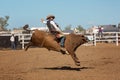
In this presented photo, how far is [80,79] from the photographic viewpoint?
9.03 metres

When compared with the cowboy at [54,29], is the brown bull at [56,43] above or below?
below

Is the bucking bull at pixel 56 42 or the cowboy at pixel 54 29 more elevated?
the cowboy at pixel 54 29

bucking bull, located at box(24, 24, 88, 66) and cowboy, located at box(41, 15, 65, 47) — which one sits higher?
cowboy, located at box(41, 15, 65, 47)

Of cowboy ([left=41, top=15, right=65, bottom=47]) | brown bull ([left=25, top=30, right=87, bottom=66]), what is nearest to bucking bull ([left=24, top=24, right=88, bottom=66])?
brown bull ([left=25, top=30, right=87, bottom=66])

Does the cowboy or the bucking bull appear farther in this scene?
the cowboy

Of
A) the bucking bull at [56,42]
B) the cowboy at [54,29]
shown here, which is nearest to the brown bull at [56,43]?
the bucking bull at [56,42]

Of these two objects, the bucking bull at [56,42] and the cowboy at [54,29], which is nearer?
the bucking bull at [56,42]

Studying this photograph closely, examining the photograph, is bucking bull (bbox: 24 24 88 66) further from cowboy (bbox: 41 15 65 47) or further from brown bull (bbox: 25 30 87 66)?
cowboy (bbox: 41 15 65 47)

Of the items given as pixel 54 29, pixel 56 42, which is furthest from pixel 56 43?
pixel 54 29

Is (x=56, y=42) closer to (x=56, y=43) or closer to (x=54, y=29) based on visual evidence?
(x=56, y=43)

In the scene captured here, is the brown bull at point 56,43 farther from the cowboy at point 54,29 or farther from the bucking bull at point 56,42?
the cowboy at point 54,29

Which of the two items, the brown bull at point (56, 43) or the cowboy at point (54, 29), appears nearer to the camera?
the brown bull at point (56, 43)

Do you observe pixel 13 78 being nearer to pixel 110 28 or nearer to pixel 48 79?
pixel 48 79

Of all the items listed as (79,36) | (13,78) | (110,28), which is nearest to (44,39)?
(79,36)
